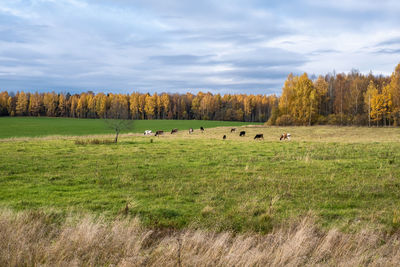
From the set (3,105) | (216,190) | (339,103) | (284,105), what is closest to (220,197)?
(216,190)

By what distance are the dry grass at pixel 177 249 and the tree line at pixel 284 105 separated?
1242 inches

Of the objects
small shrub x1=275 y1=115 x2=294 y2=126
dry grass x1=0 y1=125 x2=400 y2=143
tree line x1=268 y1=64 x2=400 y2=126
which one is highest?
tree line x1=268 y1=64 x2=400 y2=126

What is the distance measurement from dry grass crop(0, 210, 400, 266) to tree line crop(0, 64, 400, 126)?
104 feet

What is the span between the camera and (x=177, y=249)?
19.1 ft

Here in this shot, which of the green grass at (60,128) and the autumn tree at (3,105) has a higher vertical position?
the autumn tree at (3,105)

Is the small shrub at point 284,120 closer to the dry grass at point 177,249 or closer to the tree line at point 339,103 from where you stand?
the tree line at point 339,103

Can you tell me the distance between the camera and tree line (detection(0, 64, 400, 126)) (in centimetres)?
7806

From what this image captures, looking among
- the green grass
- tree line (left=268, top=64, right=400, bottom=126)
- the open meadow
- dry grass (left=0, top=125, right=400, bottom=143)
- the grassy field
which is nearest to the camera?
the open meadow

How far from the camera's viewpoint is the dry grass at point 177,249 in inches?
208

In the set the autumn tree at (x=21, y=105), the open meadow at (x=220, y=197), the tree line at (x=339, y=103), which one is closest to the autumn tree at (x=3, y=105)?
the autumn tree at (x=21, y=105)

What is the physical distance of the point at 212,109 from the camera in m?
162

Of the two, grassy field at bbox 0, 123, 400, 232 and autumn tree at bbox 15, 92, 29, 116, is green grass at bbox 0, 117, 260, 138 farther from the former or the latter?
autumn tree at bbox 15, 92, 29, 116

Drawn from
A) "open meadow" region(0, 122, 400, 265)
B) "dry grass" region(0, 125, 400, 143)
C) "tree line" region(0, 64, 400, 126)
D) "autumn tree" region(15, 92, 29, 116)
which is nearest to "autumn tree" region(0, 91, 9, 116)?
"tree line" region(0, 64, 400, 126)

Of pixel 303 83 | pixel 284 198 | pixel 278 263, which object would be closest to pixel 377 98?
pixel 303 83
